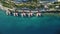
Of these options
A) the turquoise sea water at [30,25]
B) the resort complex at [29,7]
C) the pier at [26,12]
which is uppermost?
the resort complex at [29,7]

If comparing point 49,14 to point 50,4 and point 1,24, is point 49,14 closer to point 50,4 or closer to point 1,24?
point 50,4

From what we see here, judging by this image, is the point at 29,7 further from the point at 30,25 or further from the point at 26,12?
the point at 30,25

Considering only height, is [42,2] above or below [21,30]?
above

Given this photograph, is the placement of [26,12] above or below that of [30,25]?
→ above

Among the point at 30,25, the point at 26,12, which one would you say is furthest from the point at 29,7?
the point at 30,25

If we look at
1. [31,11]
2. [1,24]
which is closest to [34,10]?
[31,11]
